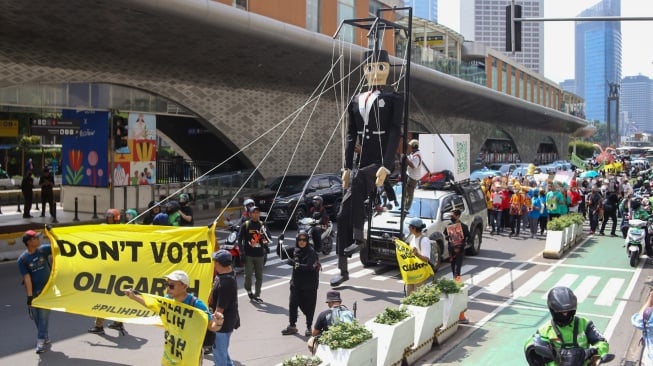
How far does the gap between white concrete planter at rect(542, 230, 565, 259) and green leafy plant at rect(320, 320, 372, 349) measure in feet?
37.0

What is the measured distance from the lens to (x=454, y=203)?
16.1 m

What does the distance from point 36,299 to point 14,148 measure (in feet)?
116

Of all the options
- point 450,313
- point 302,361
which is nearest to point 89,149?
point 450,313

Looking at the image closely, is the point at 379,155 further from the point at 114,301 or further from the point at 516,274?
the point at 516,274

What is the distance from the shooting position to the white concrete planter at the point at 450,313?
945 cm

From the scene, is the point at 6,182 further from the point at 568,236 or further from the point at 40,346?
the point at 568,236

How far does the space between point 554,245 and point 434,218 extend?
13.9 ft

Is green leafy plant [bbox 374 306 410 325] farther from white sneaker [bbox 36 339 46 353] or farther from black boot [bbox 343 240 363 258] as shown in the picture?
white sneaker [bbox 36 339 46 353]

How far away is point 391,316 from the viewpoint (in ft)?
26.9

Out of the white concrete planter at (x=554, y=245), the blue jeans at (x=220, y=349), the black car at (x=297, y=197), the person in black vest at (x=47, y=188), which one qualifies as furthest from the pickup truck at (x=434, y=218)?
the person in black vest at (x=47, y=188)

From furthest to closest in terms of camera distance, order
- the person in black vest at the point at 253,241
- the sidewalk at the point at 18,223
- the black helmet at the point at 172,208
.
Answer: the sidewalk at the point at 18,223 < the black helmet at the point at 172,208 < the person in black vest at the point at 253,241

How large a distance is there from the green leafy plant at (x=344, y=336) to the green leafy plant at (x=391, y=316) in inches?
39.4

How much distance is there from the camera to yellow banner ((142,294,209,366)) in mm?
5875

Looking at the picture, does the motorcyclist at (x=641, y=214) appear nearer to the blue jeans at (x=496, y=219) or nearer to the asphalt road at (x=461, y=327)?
the asphalt road at (x=461, y=327)
